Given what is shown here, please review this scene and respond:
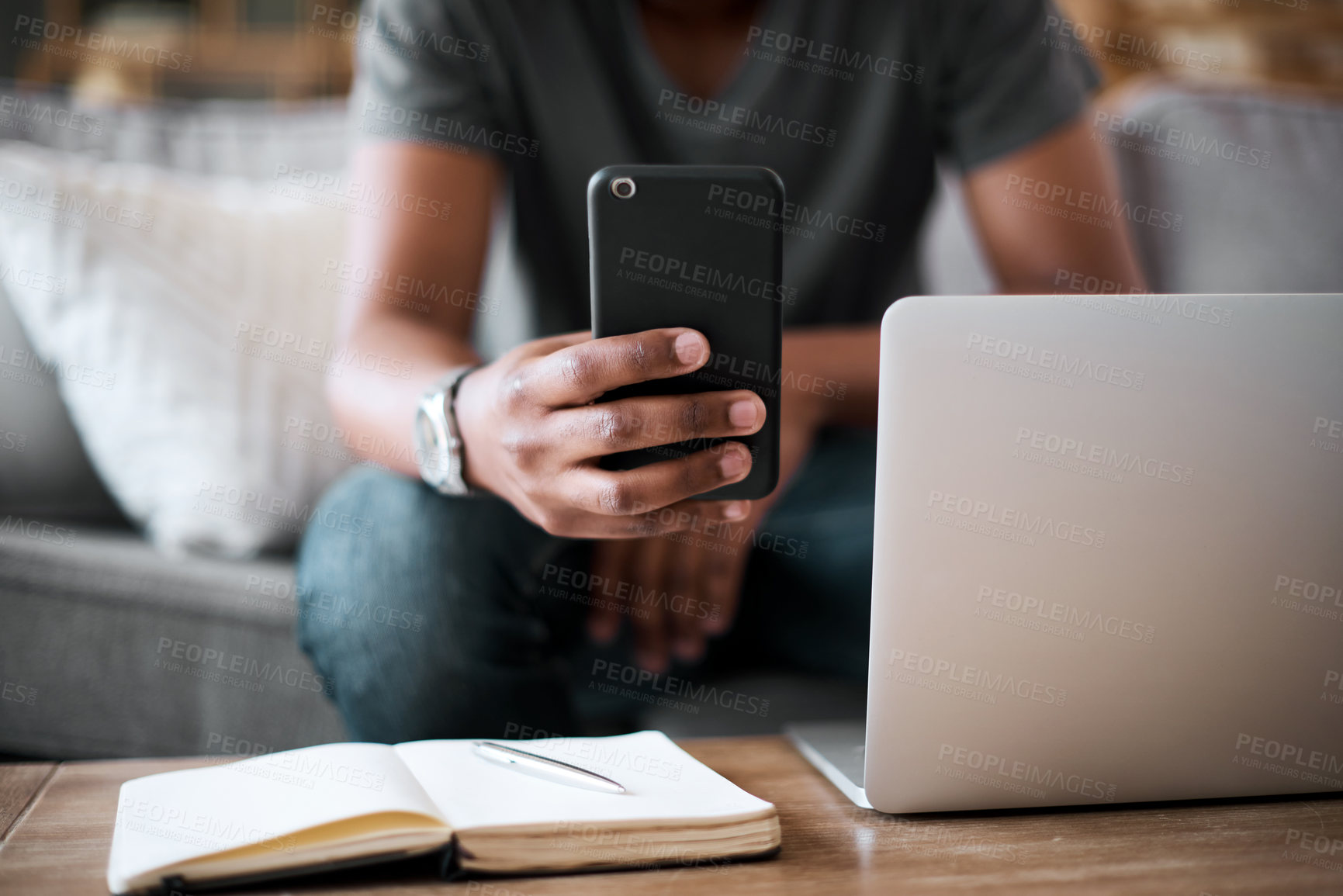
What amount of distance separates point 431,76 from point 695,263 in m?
0.58

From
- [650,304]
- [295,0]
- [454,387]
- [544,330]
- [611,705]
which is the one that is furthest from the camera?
[295,0]

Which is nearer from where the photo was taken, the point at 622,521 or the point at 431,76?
the point at 622,521

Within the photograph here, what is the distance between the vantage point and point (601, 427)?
0.58m

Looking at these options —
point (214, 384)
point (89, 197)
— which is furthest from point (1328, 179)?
point (89, 197)

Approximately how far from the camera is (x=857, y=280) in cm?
116

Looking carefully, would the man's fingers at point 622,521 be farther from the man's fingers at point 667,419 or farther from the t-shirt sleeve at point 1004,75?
the t-shirt sleeve at point 1004,75

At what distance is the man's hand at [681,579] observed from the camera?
0.91 meters

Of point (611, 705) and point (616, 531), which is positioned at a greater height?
point (616, 531)

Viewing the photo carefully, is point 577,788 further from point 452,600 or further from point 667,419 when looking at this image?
point 452,600

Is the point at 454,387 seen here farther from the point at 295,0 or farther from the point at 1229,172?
the point at 295,0

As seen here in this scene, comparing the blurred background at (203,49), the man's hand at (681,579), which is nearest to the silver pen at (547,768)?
the man's hand at (681,579)

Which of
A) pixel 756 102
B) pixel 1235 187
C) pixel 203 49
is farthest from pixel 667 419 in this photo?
pixel 203 49

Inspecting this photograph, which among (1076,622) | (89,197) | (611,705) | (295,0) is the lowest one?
(611,705)

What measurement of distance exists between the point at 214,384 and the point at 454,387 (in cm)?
60
